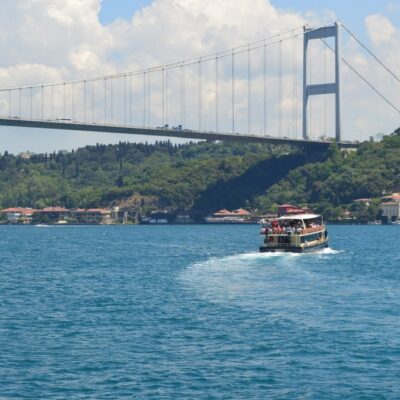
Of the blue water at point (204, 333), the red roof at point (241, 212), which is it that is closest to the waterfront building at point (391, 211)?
the red roof at point (241, 212)

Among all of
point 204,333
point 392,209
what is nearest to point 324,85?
point 392,209

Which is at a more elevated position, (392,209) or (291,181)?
(291,181)

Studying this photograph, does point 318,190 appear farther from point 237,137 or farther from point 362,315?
point 362,315

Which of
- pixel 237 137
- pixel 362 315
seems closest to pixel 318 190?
pixel 237 137

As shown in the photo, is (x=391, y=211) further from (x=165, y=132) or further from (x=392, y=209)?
(x=165, y=132)

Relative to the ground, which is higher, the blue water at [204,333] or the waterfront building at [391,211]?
the waterfront building at [391,211]

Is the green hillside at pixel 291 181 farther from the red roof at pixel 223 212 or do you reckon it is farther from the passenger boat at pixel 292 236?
the passenger boat at pixel 292 236

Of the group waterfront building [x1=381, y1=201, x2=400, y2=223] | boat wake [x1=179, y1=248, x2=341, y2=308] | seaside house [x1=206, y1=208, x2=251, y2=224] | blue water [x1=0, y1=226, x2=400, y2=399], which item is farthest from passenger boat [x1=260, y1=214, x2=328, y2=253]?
seaside house [x1=206, y1=208, x2=251, y2=224]
